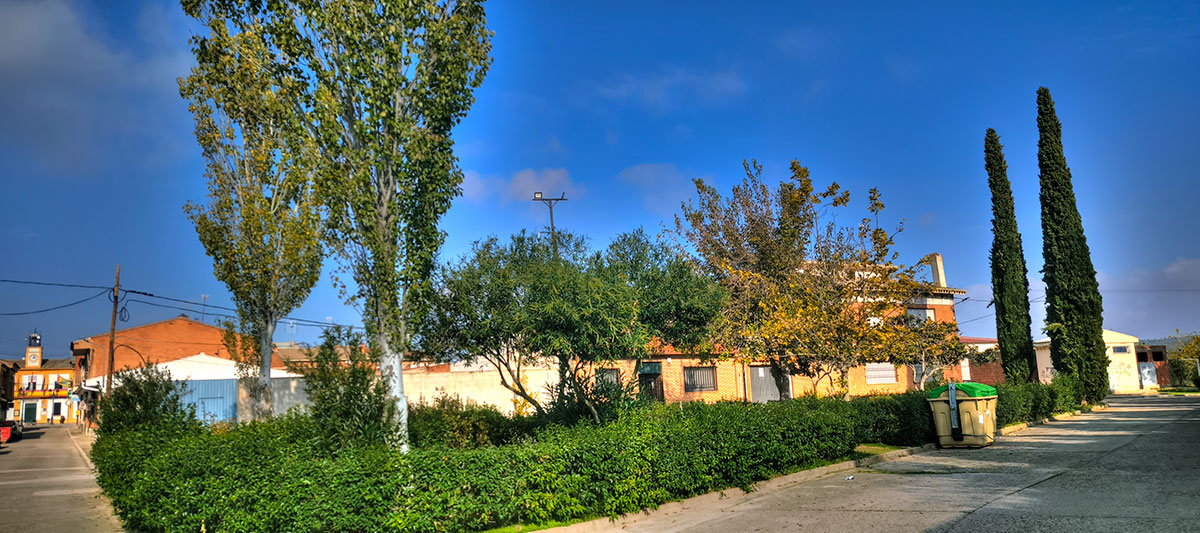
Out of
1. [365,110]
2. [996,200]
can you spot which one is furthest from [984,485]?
[996,200]

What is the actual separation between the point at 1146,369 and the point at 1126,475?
50924 millimetres

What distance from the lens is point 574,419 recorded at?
15.0 meters

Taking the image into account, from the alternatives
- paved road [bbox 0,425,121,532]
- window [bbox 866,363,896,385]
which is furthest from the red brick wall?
window [bbox 866,363,896,385]

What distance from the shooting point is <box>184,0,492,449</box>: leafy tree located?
1190 cm

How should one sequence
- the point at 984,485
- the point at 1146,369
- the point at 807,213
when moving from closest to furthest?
the point at 984,485, the point at 807,213, the point at 1146,369

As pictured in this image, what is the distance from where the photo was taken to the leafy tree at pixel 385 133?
1190cm

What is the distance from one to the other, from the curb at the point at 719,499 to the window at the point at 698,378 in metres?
15.4

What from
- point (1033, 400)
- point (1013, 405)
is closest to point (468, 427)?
point (1013, 405)

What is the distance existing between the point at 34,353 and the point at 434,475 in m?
109

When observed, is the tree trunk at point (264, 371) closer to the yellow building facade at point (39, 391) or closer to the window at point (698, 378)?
the window at point (698, 378)

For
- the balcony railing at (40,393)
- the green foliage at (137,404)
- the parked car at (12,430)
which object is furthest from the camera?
the balcony railing at (40,393)

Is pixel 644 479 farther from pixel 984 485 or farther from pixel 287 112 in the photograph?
pixel 287 112

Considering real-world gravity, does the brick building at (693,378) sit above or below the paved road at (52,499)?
above

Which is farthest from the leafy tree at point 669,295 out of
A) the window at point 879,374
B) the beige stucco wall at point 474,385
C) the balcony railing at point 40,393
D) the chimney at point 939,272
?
the balcony railing at point 40,393
